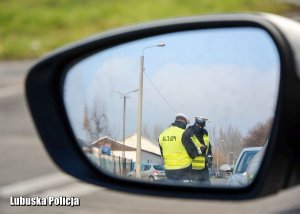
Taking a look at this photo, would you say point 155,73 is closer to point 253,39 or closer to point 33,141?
point 253,39

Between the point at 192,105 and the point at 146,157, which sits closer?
the point at 192,105

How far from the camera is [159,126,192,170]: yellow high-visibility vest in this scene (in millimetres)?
1797

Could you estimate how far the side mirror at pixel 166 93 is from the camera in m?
1.60

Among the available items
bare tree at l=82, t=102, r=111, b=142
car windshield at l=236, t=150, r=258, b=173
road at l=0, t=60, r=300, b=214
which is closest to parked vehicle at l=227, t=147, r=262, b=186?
car windshield at l=236, t=150, r=258, b=173

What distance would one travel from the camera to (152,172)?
1922mm

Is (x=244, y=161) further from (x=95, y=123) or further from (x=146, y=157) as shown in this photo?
(x=95, y=123)

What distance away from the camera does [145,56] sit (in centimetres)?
186

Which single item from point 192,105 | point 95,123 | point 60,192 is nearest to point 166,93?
point 192,105

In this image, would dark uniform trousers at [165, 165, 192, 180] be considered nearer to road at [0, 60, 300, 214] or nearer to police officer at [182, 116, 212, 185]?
police officer at [182, 116, 212, 185]

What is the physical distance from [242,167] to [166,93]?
0.24m

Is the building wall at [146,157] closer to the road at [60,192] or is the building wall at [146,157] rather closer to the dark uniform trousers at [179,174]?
A: the dark uniform trousers at [179,174]

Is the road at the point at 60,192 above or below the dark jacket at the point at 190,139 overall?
below

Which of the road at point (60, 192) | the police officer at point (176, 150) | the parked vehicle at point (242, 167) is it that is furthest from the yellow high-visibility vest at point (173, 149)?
the road at point (60, 192)

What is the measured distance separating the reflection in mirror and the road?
3.87 ft
